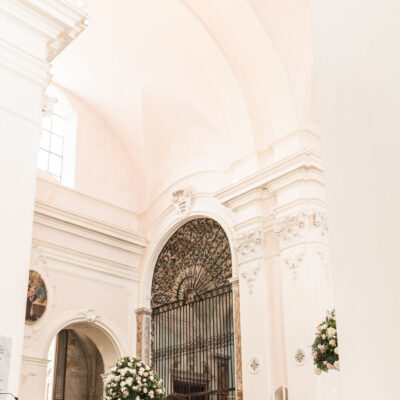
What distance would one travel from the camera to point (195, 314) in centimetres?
1213

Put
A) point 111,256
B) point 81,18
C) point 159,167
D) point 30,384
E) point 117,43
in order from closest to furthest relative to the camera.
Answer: point 81,18, point 30,384, point 117,43, point 111,256, point 159,167

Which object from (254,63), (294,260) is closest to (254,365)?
(294,260)

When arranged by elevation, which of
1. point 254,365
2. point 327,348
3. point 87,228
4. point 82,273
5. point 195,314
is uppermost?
point 87,228

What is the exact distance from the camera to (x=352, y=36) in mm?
1785

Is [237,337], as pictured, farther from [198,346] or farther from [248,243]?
[248,243]

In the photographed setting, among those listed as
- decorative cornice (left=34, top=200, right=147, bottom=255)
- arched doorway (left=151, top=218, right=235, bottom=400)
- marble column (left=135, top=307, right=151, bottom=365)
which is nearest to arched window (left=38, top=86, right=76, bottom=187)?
decorative cornice (left=34, top=200, right=147, bottom=255)

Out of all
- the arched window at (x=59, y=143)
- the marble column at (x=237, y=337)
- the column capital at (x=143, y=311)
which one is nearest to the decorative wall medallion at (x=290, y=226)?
the marble column at (x=237, y=337)

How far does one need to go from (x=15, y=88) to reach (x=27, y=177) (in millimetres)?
802

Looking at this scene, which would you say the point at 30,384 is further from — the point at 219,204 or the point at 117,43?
the point at 117,43

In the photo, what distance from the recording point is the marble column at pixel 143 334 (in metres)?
12.4

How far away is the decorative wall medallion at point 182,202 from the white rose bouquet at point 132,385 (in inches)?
194

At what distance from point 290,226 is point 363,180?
8.64 m

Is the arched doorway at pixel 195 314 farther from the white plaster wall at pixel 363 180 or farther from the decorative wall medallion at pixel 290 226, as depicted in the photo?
the white plaster wall at pixel 363 180

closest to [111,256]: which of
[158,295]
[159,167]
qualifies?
[158,295]
